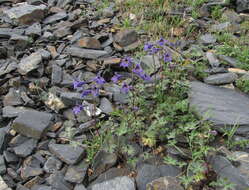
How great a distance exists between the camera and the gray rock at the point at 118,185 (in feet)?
10.1

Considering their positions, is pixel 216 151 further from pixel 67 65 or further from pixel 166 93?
pixel 67 65

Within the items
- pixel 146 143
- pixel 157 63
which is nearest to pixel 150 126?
pixel 146 143

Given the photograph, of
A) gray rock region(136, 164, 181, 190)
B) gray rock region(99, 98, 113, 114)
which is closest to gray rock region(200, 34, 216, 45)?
gray rock region(99, 98, 113, 114)

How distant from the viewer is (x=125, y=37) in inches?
206

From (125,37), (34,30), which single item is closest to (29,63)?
(34,30)

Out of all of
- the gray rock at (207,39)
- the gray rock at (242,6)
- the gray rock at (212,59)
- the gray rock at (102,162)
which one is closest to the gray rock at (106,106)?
the gray rock at (102,162)

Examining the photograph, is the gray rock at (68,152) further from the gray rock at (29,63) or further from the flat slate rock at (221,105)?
the gray rock at (29,63)

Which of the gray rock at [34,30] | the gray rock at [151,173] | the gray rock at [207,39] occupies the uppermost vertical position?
the gray rock at [207,39]

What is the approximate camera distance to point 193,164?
3008 mm

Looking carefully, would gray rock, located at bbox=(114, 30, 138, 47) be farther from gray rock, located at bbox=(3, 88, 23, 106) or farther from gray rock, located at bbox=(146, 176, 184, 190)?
gray rock, located at bbox=(146, 176, 184, 190)

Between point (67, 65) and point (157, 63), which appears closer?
point (157, 63)

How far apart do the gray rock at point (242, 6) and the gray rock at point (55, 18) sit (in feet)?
11.7

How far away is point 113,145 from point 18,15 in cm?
419

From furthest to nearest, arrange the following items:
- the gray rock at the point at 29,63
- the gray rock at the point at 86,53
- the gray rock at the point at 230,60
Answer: the gray rock at the point at 86,53, the gray rock at the point at 29,63, the gray rock at the point at 230,60
